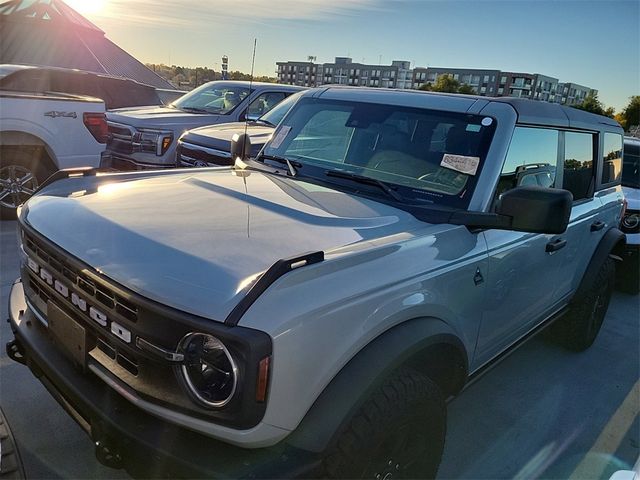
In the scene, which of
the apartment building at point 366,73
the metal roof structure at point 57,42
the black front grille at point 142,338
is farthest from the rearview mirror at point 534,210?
the metal roof structure at point 57,42

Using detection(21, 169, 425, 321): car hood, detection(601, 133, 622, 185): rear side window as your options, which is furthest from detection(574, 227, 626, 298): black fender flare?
detection(21, 169, 425, 321): car hood

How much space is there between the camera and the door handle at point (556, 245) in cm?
297

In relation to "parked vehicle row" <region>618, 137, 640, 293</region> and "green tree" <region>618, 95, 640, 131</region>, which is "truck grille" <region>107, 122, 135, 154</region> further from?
"green tree" <region>618, 95, 640, 131</region>

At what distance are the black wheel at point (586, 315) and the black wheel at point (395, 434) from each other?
2.25m

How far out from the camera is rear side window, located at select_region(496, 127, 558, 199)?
2.69m

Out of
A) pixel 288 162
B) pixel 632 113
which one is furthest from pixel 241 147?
pixel 632 113

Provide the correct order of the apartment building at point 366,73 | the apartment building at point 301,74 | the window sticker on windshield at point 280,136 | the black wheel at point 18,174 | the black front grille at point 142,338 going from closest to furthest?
the black front grille at point 142,338
the window sticker on windshield at point 280,136
the black wheel at point 18,174
the apartment building at point 301,74
the apartment building at point 366,73

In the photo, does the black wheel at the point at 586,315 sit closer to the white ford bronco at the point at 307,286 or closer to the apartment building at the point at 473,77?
the white ford bronco at the point at 307,286

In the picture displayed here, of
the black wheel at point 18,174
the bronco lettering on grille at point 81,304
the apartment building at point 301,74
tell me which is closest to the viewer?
the bronco lettering on grille at point 81,304

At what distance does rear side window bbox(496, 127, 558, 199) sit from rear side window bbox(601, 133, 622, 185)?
1.07 m

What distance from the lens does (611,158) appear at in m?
4.15

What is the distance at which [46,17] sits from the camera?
89.7ft

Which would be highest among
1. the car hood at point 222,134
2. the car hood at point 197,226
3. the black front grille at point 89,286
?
the car hood at point 222,134

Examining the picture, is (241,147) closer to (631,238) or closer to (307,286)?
(307,286)
